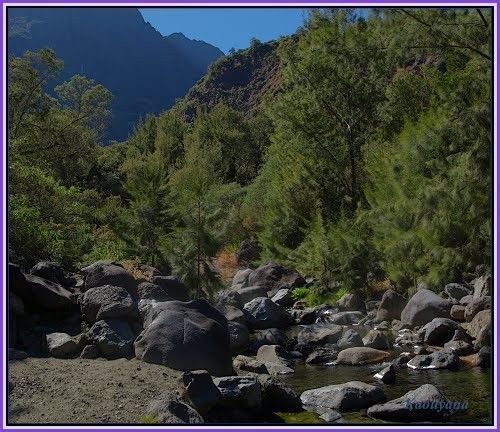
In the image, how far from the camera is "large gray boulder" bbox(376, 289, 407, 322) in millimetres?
16625

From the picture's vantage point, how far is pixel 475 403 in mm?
8609

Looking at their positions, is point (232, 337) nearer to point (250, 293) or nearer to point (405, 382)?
point (405, 382)

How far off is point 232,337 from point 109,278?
119 inches

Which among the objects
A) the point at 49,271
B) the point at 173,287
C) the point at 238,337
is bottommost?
the point at 238,337

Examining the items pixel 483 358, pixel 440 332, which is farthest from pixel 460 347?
pixel 440 332

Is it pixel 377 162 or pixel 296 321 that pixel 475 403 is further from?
pixel 377 162

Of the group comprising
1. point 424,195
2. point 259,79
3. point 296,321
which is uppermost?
point 259,79

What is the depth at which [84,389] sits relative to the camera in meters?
8.22

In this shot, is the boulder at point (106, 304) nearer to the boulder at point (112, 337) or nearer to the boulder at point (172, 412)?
the boulder at point (112, 337)

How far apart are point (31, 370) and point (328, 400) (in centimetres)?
441

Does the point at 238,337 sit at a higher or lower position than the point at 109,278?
lower

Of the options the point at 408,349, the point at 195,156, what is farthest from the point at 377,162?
the point at 195,156

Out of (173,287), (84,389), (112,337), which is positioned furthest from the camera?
(173,287)

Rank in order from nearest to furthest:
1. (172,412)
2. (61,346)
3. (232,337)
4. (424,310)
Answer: (172,412), (61,346), (232,337), (424,310)
